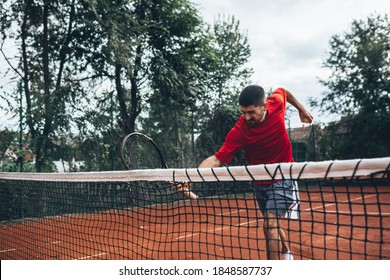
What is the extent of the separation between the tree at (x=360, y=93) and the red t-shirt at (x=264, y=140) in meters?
14.8

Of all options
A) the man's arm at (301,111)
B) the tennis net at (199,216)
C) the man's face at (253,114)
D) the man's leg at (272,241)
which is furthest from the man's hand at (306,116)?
the man's leg at (272,241)

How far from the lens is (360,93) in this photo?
18.2 metres

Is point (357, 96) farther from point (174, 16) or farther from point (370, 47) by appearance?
point (174, 16)

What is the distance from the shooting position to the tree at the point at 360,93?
17.0m

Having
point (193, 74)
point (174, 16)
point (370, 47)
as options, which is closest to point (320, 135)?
point (370, 47)

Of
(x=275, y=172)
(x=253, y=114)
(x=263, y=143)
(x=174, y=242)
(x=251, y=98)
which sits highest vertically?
(x=251, y=98)

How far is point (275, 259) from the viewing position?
9.95 feet

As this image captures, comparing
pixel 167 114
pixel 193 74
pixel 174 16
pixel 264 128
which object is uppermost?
pixel 174 16

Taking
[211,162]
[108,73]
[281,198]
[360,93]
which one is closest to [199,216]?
[211,162]

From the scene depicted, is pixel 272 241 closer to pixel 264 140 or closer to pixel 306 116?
pixel 264 140

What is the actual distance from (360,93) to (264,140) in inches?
654

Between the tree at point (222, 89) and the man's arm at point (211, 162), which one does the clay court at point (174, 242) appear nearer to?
the man's arm at point (211, 162)

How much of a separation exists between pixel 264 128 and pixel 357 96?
1670cm

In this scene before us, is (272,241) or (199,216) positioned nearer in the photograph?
(272,241)
